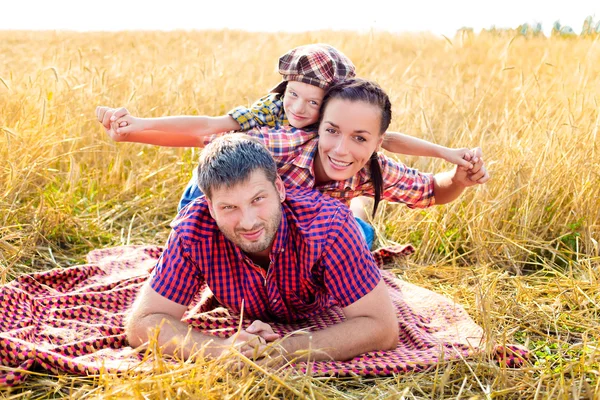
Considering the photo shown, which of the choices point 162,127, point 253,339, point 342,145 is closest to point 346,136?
point 342,145

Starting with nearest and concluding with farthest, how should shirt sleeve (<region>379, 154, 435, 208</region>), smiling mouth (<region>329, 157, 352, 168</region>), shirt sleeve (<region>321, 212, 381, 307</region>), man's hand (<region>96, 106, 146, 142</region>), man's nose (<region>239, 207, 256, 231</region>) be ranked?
man's nose (<region>239, 207, 256, 231</region>), shirt sleeve (<region>321, 212, 381, 307</region>), man's hand (<region>96, 106, 146, 142</region>), smiling mouth (<region>329, 157, 352, 168</region>), shirt sleeve (<region>379, 154, 435, 208</region>)

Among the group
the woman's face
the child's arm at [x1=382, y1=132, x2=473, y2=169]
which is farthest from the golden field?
the woman's face

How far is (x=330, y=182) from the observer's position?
11.6ft

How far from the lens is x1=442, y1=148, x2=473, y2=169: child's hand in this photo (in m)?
3.55

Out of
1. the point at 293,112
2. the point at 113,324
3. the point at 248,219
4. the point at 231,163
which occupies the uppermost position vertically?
the point at 293,112

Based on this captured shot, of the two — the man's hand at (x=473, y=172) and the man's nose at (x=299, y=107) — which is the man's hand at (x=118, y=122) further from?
the man's hand at (x=473, y=172)

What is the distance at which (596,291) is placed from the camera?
3.66m

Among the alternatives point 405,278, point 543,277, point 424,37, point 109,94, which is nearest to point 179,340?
point 405,278

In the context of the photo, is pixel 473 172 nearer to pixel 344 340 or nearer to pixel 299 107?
pixel 299 107

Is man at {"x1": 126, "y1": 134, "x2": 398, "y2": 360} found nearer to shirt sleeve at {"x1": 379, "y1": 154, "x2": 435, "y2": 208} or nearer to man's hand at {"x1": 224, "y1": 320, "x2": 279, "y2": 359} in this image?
man's hand at {"x1": 224, "y1": 320, "x2": 279, "y2": 359}

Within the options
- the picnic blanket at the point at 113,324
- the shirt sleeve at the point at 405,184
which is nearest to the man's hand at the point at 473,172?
the shirt sleeve at the point at 405,184

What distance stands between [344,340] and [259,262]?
0.54 meters

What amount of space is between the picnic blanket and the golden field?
0.08 meters

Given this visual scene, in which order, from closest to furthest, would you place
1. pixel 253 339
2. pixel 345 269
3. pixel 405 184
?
pixel 253 339, pixel 345 269, pixel 405 184
